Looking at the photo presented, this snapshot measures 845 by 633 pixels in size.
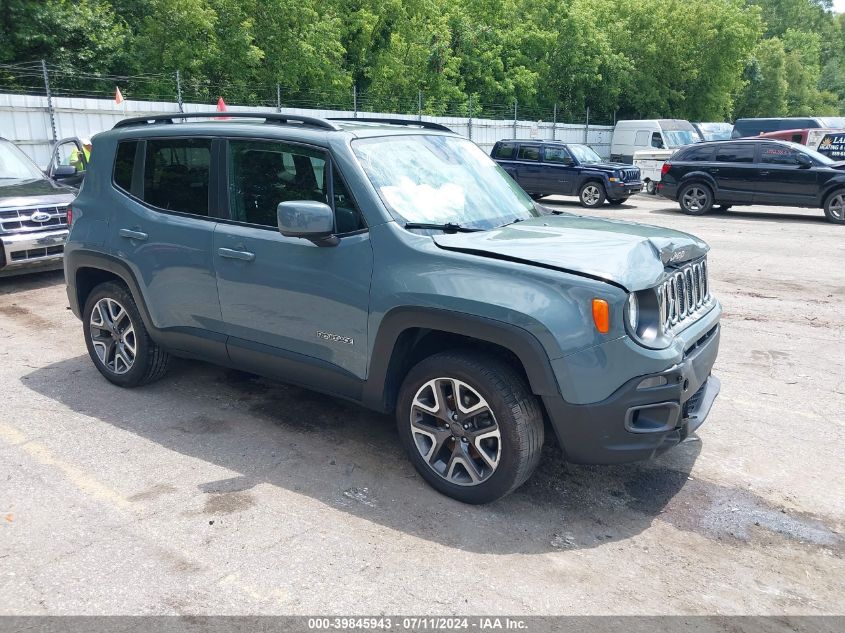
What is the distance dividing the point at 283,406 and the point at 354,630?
7.98 ft

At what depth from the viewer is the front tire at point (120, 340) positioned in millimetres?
5172

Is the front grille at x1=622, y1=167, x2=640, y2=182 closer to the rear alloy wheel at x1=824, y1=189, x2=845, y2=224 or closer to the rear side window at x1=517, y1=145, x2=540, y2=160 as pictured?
the rear side window at x1=517, y1=145, x2=540, y2=160

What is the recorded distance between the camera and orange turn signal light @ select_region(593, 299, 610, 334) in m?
3.31

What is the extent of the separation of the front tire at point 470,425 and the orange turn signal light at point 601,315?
0.50 metres

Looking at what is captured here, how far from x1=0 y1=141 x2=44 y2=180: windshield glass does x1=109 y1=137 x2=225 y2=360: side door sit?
5.38m

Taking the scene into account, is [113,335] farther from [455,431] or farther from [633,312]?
[633,312]

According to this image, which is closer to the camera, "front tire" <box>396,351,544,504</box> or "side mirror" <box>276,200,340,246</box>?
"front tire" <box>396,351,544,504</box>

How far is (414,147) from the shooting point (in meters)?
4.45

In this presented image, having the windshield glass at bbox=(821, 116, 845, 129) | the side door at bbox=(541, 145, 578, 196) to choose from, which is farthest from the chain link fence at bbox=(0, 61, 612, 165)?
the windshield glass at bbox=(821, 116, 845, 129)

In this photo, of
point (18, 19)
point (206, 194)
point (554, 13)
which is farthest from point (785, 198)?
point (554, 13)

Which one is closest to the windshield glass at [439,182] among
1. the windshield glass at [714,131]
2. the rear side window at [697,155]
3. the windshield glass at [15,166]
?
the windshield glass at [15,166]

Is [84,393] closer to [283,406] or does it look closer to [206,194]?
[283,406]

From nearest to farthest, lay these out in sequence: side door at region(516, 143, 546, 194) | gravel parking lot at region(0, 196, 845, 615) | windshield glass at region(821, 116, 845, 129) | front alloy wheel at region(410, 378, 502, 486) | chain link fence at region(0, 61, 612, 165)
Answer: gravel parking lot at region(0, 196, 845, 615) → front alloy wheel at region(410, 378, 502, 486) → chain link fence at region(0, 61, 612, 165) → side door at region(516, 143, 546, 194) → windshield glass at region(821, 116, 845, 129)

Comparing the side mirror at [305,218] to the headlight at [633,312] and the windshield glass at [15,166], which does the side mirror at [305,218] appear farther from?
the windshield glass at [15,166]
